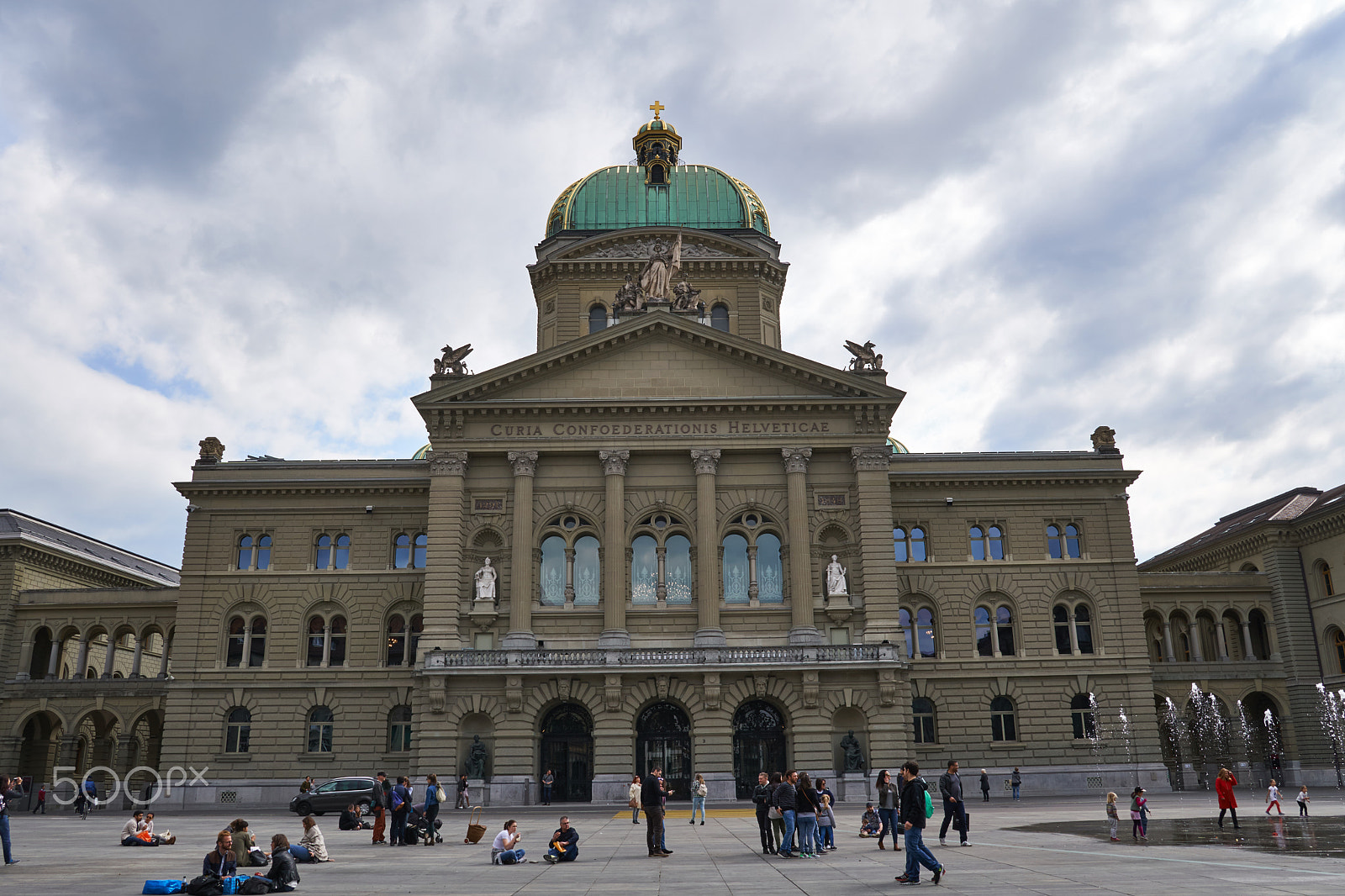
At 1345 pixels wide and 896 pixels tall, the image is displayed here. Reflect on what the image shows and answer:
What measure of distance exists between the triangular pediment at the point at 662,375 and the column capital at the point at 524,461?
7.55 ft

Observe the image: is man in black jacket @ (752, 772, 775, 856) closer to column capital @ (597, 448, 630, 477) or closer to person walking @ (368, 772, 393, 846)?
person walking @ (368, 772, 393, 846)

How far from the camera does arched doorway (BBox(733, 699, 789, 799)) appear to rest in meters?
46.0

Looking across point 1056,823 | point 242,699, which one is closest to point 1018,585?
point 1056,823

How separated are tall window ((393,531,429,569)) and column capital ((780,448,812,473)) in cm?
1863

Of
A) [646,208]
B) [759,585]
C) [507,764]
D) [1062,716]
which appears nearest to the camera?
[507,764]

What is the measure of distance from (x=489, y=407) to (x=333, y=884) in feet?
102

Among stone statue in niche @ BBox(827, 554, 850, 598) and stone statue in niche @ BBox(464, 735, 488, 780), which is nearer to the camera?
stone statue in niche @ BBox(464, 735, 488, 780)

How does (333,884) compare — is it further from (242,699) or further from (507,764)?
(242,699)

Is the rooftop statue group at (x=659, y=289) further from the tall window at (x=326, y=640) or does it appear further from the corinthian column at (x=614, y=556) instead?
the tall window at (x=326, y=640)

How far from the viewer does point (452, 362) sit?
5031cm

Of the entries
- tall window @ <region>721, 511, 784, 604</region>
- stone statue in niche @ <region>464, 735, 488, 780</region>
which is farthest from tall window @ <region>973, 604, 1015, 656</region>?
stone statue in niche @ <region>464, 735, 488, 780</region>

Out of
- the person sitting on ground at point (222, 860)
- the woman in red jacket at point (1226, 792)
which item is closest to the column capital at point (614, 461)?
the woman in red jacket at point (1226, 792)

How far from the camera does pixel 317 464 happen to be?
54188 millimetres

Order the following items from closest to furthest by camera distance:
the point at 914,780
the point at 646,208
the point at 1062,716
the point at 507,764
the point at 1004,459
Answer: the point at 914,780 → the point at 507,764 → the point at 1062,716 → the point at 1004,459 → the point at 646,208
